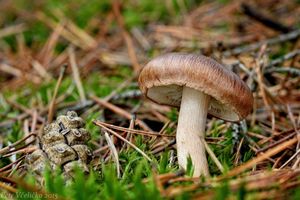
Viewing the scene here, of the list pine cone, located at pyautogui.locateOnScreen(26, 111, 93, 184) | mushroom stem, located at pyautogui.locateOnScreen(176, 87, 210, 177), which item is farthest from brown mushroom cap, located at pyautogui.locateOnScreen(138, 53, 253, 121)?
pine cone, located at pyautogui.locateOnScreen(26, 111, 93, 184)

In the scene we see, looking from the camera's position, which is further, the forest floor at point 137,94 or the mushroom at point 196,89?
the mushroom at point 196,89

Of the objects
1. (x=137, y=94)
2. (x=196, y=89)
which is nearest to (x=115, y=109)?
(x=137, y=94)

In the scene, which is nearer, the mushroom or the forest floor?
the forest floor

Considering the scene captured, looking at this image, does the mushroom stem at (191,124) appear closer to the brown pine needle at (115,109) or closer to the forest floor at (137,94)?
the forest floor at (137,94)

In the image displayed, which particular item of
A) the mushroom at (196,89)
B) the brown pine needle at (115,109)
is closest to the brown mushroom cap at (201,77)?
the mushroom at (196,89)

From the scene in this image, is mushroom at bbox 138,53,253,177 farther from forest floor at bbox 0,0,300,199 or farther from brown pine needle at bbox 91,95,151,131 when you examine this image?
brown pine needle at bbox 91,95,151,131

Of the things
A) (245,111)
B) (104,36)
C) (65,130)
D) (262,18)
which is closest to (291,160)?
(245,111)

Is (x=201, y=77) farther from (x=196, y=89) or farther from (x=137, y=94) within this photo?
(x=137, y=94)

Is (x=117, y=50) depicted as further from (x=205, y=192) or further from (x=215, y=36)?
(x=205, y=192)
